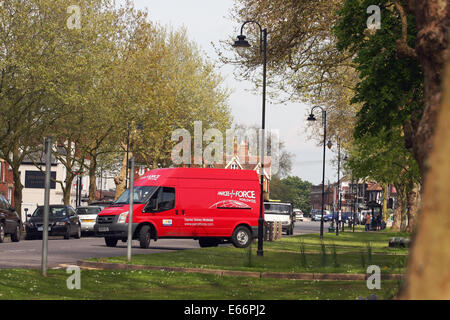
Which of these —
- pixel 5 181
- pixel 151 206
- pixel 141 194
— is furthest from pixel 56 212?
pixel 5 181

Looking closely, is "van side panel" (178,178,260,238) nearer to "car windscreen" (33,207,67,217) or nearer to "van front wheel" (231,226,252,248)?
"van front wheel" (231,226,252,248)

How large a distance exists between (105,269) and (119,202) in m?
11.6

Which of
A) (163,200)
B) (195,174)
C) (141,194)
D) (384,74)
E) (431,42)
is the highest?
(384,74)

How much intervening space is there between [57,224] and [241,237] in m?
10.6

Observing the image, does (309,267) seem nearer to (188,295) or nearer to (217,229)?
(188,295)

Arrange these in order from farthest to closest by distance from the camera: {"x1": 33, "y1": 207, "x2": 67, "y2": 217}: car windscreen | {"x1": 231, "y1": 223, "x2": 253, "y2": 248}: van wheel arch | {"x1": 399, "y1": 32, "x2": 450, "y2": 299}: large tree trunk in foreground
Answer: {"x1": 33, "y1": 207, "x2": 67, "y2": 217}: car windscreen → {"x1": 231, "y1": 223, "x2": 253, "y2": 248}: van wheel arch → {"x1": 399, "y1": 32, "x2": 450, "y2": 299}: large tree trunk in foreground

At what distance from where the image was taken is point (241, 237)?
28844 mm

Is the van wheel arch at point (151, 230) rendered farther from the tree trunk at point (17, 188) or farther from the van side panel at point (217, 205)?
the tree trunk at point (17, 188)

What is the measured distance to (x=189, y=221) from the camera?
28.2m

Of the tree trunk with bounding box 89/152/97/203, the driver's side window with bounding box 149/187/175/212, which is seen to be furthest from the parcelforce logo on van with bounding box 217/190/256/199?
the tree trunk with bounding box 89/152/97/203

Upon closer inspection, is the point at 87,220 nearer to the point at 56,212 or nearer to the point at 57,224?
the point at 56,212

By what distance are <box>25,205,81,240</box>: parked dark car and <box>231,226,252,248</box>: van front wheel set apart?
33.4ft

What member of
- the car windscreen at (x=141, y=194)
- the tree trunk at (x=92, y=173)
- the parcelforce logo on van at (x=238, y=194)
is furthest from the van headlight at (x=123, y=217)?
the tree trunk at (x=92, y=173)

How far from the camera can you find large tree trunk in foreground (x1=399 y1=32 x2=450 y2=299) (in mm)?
3801
